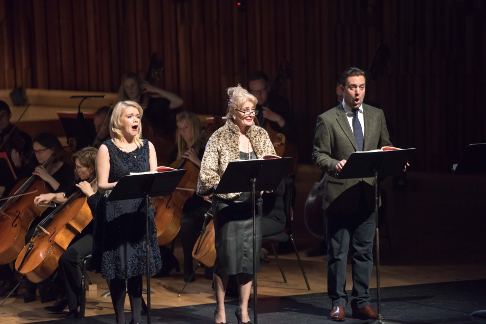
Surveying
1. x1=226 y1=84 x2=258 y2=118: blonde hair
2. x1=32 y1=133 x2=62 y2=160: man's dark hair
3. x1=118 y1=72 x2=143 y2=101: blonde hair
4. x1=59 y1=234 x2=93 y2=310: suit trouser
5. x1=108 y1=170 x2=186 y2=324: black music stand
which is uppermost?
x1=118 y1=72 x2=143 y2=101: blonde hair

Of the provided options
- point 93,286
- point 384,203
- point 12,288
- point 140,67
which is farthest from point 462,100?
point 12,288

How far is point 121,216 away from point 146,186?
13.6 inches

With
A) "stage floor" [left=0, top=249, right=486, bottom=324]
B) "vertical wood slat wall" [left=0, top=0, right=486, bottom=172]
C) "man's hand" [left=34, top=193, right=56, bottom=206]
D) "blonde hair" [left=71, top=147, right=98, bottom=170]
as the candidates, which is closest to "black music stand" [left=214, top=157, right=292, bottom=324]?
"stage floor" [left=0, top=249, right=486, bottom=324]

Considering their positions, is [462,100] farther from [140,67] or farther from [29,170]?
[29,170]

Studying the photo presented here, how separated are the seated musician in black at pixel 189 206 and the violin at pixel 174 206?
47 mm

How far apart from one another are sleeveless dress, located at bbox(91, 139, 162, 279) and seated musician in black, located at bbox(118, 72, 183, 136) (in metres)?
2.27

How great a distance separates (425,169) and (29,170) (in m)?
3.82

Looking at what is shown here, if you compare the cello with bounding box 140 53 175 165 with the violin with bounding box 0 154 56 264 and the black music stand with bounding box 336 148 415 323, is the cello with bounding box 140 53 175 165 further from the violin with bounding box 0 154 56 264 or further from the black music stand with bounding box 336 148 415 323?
the black music stand with bounding box 336 148 415 323

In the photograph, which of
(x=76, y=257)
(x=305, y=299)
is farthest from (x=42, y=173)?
(x=305, y=299)

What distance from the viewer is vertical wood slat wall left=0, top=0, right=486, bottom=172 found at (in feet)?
22.4

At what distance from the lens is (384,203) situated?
5.06m

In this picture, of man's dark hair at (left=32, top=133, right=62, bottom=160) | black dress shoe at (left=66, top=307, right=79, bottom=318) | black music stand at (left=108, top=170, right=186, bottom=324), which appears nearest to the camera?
black music stand at (left=108, top=170, right=186, bottom=324)

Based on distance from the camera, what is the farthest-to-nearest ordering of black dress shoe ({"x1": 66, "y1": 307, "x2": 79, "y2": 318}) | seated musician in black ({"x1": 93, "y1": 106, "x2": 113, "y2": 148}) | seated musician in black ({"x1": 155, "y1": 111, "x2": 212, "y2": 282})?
1. seated musician in black ({"x1": 93, "y1": 106, "x2": 113, "y2": 148})
2. seated musician in black ({"x1": 155, "y1": 111, "x2": 212, "y2": 282})
3. black dress shoe ({"x1": 66, "y1": 307, "x2": 79, "y2": 318})

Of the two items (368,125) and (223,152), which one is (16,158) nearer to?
(223,152)
